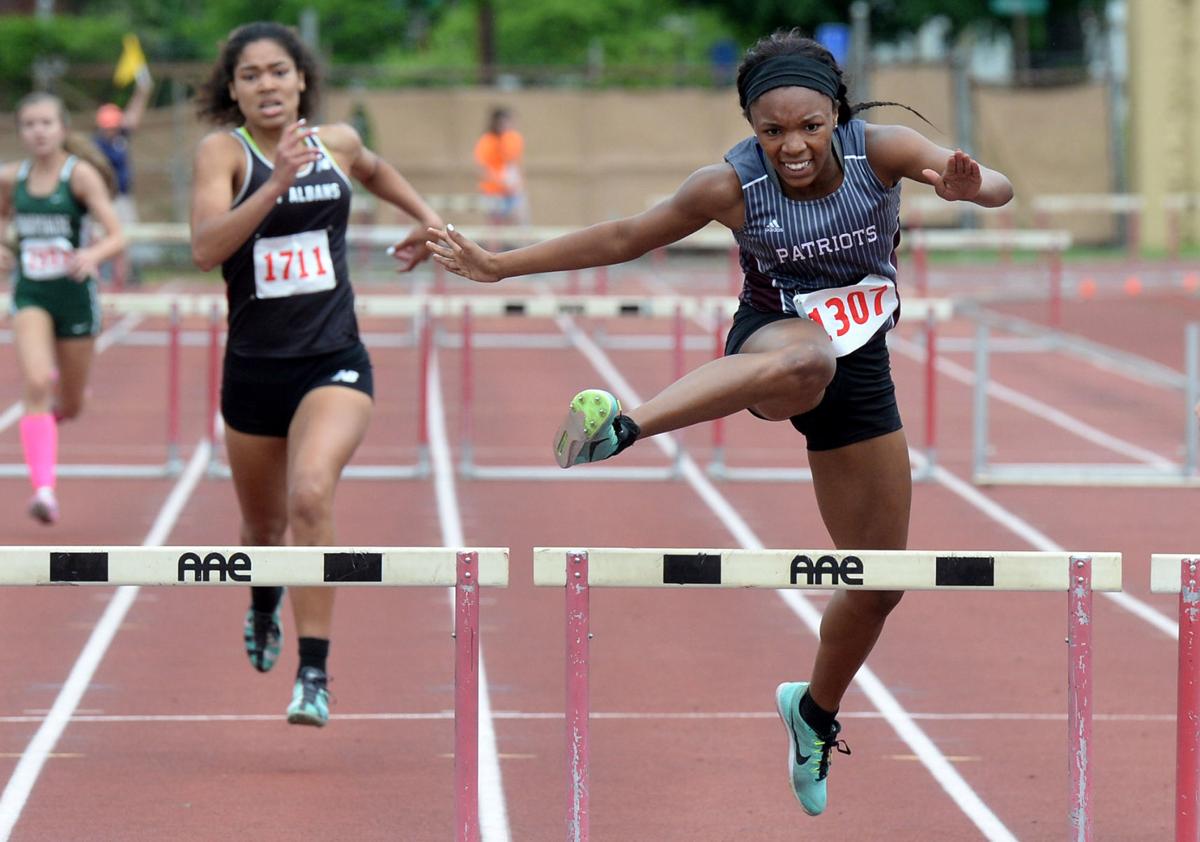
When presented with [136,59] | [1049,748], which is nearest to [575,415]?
[1049,748]

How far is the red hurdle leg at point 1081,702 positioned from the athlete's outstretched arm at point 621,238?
3.77ft

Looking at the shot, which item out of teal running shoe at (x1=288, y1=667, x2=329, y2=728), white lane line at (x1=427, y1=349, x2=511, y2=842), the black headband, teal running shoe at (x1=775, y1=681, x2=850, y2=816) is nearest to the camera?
the black headband

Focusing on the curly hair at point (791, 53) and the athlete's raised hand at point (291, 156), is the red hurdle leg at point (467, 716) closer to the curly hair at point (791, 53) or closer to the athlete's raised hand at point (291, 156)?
the curly hair at point (791, 53)

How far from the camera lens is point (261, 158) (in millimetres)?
5848

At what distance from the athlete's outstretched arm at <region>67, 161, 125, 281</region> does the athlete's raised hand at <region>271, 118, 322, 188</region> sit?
3079mm

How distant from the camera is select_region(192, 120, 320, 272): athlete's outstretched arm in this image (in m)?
5.47

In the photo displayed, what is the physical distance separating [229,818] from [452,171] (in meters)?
22.7

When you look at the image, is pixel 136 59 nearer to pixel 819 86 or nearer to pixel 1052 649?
pixel 1052 649

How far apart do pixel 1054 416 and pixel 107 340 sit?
911 centimetres

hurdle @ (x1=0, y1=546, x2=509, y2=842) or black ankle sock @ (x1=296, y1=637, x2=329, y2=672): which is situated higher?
hurdle @ (x1=0, y1=546, x2=509, y2=842)

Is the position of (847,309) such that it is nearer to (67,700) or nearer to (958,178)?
(958,178)

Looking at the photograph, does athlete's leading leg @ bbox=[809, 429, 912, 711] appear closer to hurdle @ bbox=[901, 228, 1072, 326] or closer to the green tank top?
the green tank top

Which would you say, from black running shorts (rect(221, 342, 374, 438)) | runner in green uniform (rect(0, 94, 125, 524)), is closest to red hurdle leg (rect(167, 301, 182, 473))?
runner in green uniform (rect(0, 94, 125, 524))

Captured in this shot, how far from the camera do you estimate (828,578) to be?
167 inches
